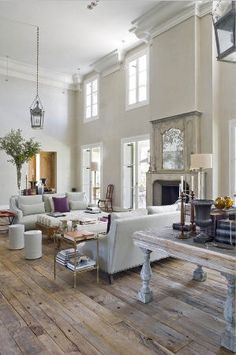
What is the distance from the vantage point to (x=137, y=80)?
856 cm

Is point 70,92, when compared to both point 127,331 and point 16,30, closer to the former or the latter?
point 16,30

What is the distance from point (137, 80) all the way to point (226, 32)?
6541 mm

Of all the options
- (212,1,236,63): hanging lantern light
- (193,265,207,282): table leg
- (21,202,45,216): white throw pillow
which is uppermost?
(212,1,236,63): hanging lantern light

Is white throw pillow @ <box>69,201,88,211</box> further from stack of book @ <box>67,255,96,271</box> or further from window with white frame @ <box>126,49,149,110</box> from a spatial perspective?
window with white frame @ <box>126,49,149,110</box>

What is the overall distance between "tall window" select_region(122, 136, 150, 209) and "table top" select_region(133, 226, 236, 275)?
5.66m

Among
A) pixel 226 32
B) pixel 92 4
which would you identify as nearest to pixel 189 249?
pixel 226 32

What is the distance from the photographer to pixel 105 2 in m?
6.36

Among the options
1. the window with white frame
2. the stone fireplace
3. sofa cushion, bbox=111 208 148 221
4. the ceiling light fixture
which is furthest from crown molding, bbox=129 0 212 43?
sofa cushion, bbox=111 208 148 221

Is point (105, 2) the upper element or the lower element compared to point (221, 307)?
upper

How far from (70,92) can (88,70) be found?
139 cm

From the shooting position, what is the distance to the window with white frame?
8.25 meters

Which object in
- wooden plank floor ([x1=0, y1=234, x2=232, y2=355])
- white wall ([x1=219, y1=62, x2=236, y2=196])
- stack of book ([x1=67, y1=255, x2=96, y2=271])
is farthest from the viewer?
white wall ([x1=219, y1=62, x2=236, y2=196])

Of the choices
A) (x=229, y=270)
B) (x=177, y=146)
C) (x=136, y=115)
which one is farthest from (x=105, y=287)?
(x=136, y=115)

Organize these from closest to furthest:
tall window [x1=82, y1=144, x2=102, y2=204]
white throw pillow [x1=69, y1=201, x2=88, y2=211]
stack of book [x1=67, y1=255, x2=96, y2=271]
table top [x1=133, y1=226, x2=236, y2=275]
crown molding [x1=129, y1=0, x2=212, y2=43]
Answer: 1. table top [x1=133, y1=226, x2=236, y2=275]
2. stack of book [x1=67, y1=255, x2=96, y2=271]
3. crown molding [x1=129, y1=0, x2=212, y2=43]
4. white throw pillow [x1=69, y1=201, x2=88, y2=211]
5. tall window [x1=82, y1=144, x2=102, y2=204]
